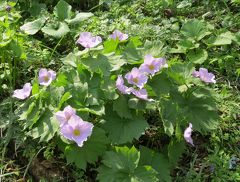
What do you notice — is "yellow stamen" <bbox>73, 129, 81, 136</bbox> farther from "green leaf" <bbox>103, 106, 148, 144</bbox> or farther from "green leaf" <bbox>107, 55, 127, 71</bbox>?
"green leaf" <bbox>107, 55, 127, 71</bbox>

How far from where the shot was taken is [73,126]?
1790 mm

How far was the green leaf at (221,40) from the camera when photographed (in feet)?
9.18

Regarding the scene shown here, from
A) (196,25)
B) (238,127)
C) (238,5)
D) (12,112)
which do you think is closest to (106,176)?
(12,112)

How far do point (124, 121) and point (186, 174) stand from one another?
412 millimetres

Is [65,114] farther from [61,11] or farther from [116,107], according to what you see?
[61,11]

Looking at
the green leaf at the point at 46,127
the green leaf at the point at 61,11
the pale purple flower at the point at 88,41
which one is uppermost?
the pale purple flower at the point at 88,41

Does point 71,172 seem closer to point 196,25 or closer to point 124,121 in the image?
point 124,121

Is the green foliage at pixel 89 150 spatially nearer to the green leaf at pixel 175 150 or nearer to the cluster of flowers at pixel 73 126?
Result: the cluster of flowers at pixel 73 126

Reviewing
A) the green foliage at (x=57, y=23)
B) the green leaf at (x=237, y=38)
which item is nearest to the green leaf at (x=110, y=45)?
the green foliage at (x=57, y=23)

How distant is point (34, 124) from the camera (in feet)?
6.42

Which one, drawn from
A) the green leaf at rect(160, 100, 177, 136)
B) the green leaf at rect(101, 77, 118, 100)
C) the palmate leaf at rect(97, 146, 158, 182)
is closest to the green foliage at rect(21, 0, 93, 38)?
the green leaf at rect(101, 77, 118, 100)

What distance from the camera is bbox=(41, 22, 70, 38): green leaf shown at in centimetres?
278

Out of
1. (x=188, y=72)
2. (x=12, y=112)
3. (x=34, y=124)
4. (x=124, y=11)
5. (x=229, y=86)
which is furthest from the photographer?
(x=124, y=11)

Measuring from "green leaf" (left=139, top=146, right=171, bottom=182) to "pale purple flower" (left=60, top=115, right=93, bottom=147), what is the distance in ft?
1.03
